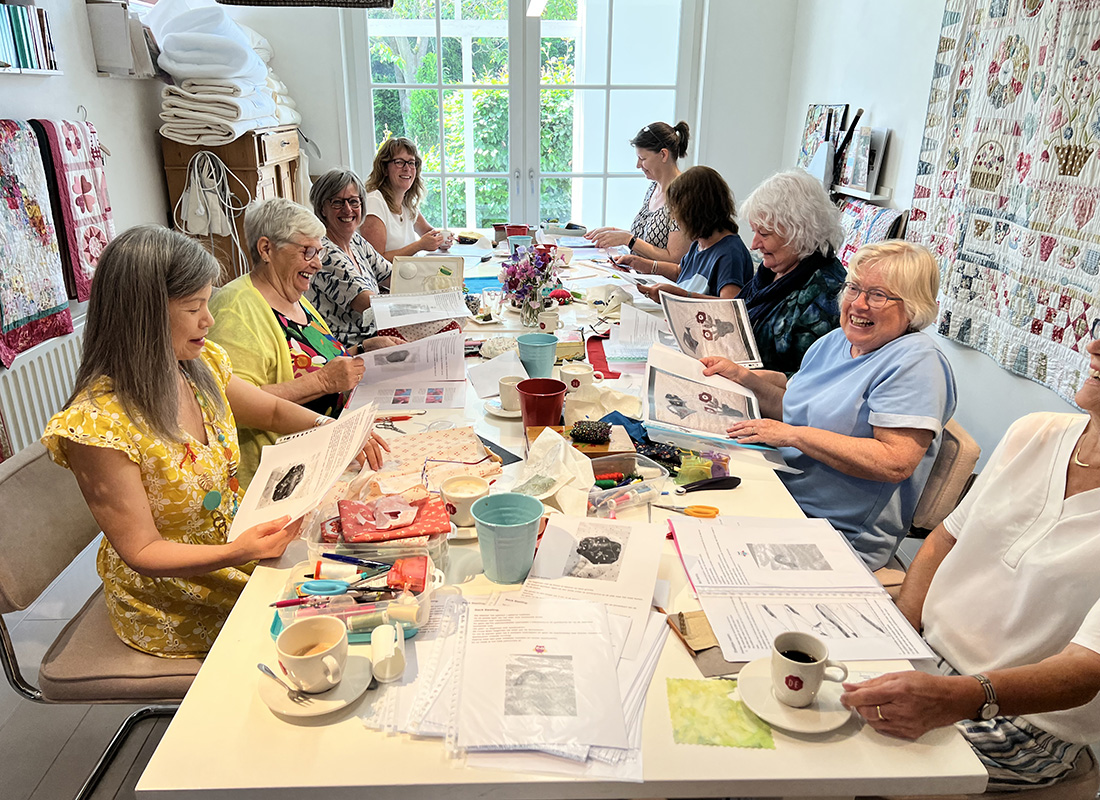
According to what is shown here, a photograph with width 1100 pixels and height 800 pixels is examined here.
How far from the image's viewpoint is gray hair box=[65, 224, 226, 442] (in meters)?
1.32

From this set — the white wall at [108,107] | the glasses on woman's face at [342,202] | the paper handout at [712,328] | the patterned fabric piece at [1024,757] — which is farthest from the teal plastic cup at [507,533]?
the white wall at [108,107]

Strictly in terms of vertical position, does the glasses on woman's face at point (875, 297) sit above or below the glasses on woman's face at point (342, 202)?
below

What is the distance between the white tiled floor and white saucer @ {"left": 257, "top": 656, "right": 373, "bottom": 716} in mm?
1165

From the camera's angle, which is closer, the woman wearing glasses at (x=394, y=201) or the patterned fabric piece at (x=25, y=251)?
the patterned fabric piece at (x=25, y=251)

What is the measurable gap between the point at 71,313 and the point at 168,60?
138cm

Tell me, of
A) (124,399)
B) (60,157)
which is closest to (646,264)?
(60,157)

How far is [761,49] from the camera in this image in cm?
495

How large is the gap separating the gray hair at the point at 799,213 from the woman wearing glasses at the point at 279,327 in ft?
4.51

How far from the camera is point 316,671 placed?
92cm

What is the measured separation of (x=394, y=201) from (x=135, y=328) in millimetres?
2835

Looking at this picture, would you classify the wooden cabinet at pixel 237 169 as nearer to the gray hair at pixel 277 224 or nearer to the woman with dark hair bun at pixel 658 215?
the gray hair at pixel 277 224

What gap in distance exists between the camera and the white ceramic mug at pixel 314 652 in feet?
3.00

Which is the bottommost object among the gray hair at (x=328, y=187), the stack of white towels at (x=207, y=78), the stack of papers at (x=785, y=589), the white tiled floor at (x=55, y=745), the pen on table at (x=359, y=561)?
the white tiled floor at (x=55, y=745)

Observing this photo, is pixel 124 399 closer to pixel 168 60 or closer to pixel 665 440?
pixel 665 440
